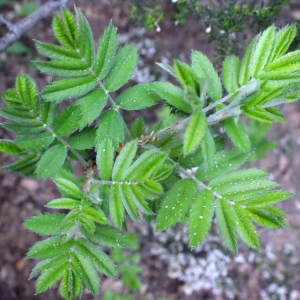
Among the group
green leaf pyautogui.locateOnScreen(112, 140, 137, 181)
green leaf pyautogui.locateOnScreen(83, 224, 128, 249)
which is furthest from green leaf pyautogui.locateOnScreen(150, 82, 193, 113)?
green leaf pyautogui.locateOnScreen(83, 224, 128, 249)

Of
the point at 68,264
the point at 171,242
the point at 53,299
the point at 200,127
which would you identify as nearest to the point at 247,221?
the point at 200,127

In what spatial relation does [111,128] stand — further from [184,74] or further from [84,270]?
[84,270]

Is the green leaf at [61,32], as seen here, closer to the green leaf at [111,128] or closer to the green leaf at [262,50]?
the green leaf at [111,128]

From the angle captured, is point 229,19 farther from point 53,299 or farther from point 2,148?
point 53,299

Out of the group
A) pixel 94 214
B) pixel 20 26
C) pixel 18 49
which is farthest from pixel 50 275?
pixel 18 49

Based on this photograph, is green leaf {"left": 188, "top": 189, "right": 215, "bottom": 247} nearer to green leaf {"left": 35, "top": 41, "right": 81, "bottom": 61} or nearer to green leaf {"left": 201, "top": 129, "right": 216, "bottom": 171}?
green leaf {"left": 201, "top": 129, "right": 216, "bottom": 171}

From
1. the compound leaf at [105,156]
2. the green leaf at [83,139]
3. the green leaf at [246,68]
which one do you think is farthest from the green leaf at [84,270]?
the green leaf at [246,68]
